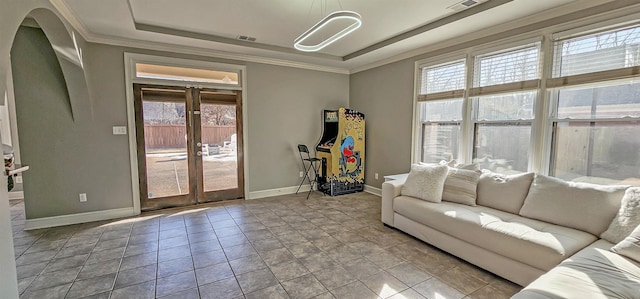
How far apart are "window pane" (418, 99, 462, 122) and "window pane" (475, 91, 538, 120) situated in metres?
0.30

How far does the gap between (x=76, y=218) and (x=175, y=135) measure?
172cm

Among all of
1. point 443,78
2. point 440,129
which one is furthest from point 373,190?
point 443,78

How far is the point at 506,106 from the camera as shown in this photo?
133 inches

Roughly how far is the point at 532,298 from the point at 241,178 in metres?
4.38

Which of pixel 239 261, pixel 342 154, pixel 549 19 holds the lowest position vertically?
pixel 239 261

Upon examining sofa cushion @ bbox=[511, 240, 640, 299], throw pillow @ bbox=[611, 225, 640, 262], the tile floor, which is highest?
throw pillow @ bbox=[611, 225, 640, 262]

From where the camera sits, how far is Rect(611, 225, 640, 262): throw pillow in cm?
183

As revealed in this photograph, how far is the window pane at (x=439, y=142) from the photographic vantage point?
13.2 ft

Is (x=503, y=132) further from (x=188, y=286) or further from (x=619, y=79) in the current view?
(x=188, y=286)

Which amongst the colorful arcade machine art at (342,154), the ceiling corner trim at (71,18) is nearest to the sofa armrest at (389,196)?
the colorful arcade machine art at (342,154)

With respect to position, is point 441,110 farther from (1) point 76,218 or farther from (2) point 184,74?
(1) point 76,218

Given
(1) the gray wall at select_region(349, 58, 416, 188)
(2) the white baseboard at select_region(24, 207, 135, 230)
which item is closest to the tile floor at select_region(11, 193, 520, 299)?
(2) the white baseboard at select_region(24, 207, 135, 230)

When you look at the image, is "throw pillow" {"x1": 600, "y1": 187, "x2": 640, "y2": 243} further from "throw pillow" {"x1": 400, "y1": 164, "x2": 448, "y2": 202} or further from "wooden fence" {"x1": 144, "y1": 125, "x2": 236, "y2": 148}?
"wooden fence" {"x1": 144, "y1": 125, "x2": 236, "y2": 148}

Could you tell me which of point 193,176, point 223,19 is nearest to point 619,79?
point 223,19
